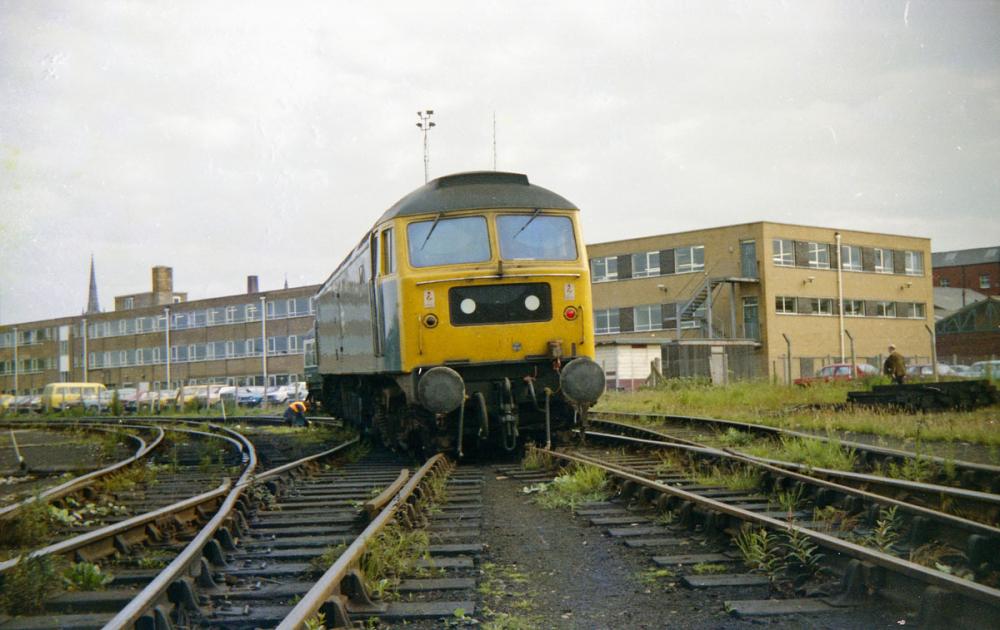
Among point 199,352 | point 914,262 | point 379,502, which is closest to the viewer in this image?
point 379,502

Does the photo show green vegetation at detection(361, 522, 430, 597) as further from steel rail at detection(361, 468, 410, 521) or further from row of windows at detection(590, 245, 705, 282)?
row of windows at detection(590, 245, 705, 282)

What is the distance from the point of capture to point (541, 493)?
8516 millimetres

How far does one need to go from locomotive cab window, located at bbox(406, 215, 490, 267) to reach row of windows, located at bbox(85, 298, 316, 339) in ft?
175

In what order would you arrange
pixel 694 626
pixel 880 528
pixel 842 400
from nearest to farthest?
1. pixel 694 626
2. pixel 880 528
3. pixel 842 400

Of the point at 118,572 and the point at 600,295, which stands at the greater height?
the point at 600,295

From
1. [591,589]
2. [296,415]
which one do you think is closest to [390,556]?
[591,589]

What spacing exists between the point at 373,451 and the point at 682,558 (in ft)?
30.8

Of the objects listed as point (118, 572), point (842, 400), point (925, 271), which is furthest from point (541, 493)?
A: point (925, 271)

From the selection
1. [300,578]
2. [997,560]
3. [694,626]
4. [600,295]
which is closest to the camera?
[694,626]

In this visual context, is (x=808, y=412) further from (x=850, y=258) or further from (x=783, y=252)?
(x=850, y=258)

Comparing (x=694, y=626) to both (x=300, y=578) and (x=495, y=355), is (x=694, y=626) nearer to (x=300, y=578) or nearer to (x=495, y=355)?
(x=300, y=578)

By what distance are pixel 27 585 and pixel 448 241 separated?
6.92 metres

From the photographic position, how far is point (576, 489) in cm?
826

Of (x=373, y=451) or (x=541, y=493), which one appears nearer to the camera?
(x=541, y=493)
